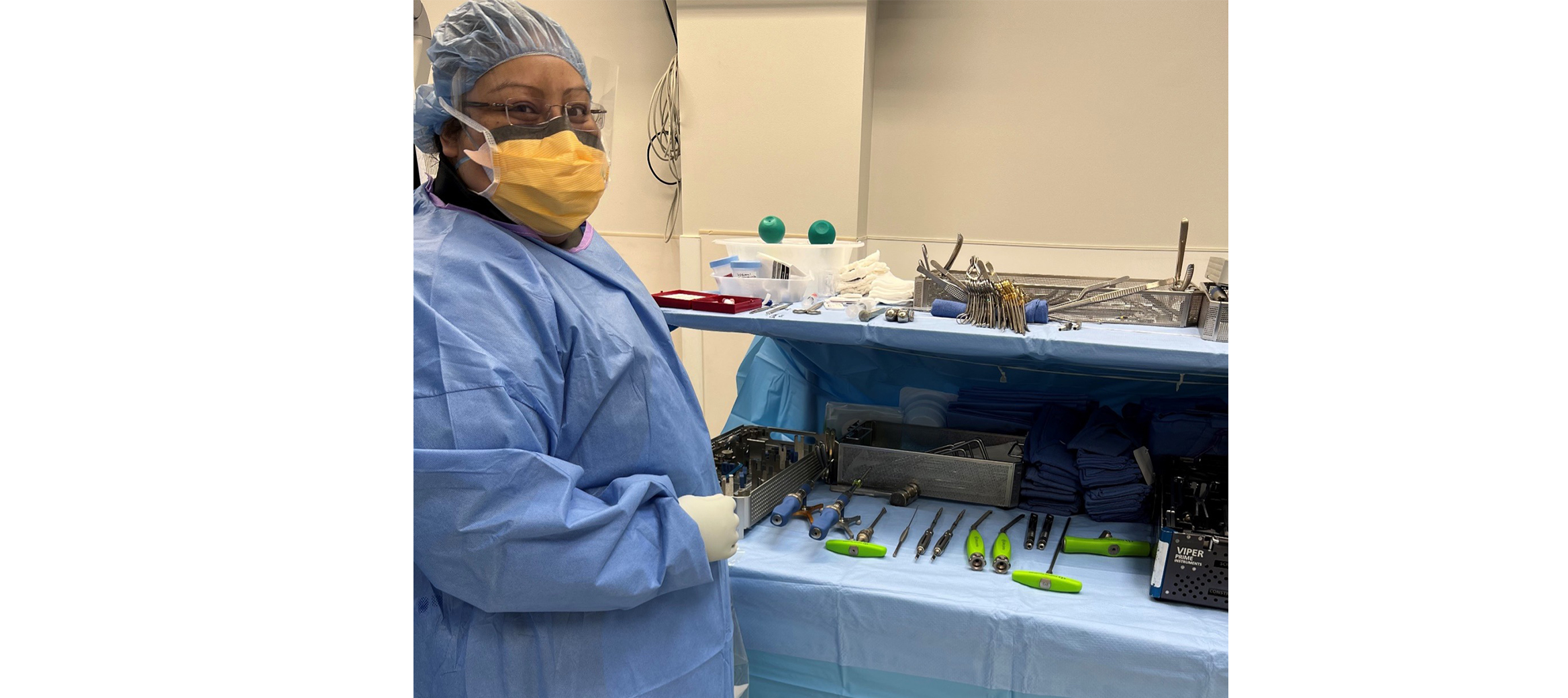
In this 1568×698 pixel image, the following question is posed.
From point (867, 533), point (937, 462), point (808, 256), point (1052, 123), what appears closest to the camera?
point (867, 533)

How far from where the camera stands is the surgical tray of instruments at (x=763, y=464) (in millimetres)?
1983

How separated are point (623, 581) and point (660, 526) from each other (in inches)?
3.8

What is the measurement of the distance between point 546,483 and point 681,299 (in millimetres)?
982

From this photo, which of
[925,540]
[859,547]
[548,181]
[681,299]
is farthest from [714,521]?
[681,299]

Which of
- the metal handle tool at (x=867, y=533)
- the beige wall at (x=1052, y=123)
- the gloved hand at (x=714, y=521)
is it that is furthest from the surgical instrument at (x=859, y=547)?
the beige wall at (x=1052, y=123)

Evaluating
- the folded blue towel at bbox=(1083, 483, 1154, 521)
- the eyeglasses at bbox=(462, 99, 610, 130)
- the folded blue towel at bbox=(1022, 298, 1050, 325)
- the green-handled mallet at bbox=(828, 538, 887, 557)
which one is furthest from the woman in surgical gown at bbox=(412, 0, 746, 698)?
the folded blue towel at bbox=(1083, 483, 1154, 521)

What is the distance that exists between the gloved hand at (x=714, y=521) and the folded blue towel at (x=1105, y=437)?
105 centimetres

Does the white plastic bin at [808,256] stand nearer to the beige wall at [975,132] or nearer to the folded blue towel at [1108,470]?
the folded blue towel at [1108,470]

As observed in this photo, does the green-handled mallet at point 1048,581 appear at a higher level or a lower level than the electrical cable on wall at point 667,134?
lower

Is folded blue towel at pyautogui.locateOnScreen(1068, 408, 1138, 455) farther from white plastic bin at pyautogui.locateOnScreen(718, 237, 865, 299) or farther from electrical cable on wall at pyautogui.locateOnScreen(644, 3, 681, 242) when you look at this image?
electrical cable on wall at pyautogui.locateOnScreen(644, 3, 681, 242)

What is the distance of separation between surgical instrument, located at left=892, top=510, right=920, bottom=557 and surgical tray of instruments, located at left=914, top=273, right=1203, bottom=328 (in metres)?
0.49

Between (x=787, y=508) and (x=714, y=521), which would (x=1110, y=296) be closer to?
(x=787, y=508)

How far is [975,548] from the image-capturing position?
1.81m

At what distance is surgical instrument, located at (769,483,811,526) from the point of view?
1.97 m
